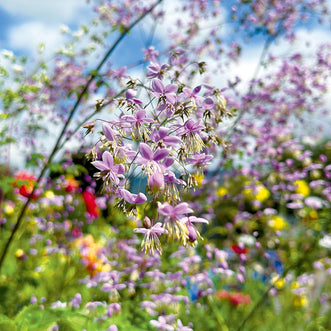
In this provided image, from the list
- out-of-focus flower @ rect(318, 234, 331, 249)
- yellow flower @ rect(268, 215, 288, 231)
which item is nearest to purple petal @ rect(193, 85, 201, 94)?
out-of-focus flower @ rect(318, 234, 331, 249)

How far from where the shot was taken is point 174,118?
123 centimetres

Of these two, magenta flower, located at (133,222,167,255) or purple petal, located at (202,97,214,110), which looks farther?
purple petal, located at (202,97,214,110)

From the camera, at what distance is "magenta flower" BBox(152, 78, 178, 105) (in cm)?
111

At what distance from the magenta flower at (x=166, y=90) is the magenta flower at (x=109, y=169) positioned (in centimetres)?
26

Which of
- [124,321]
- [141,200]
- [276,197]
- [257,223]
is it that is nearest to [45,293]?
[124,321]

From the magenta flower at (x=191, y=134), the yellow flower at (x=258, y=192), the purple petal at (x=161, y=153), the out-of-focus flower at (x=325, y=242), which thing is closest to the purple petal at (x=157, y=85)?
the magenta flower at (x=191, y=134)

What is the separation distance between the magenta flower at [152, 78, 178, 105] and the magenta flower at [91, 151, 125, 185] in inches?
10.2

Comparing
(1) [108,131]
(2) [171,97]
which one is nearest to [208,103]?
(2) [171,97]

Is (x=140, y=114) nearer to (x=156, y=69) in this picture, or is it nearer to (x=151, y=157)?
(x=151, y=157)

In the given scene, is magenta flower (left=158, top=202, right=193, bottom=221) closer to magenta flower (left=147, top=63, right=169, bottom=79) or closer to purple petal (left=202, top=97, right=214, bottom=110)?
purple petal (left=202, top=97, right=214, bottom=110)

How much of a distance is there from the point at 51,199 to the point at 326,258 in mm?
3286

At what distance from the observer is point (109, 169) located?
1.09 metres

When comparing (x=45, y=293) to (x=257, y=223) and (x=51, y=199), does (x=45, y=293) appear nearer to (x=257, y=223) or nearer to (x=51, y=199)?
(x=51, y=199)

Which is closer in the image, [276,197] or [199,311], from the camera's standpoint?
[199,311]
